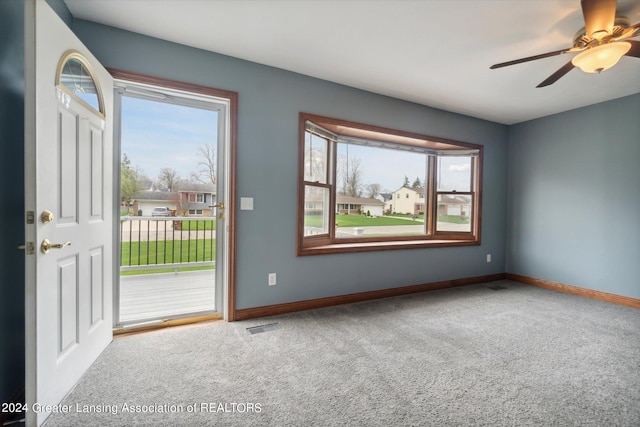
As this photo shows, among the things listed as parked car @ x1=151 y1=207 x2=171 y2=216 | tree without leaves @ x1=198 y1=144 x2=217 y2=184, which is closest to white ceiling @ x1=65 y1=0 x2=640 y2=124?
tree without leaves @ x1=198 y1=144 x2=217 y2=184

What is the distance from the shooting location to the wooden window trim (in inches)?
118

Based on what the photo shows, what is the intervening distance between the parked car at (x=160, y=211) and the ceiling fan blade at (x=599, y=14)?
11.0ft

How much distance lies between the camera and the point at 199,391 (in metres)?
1.68

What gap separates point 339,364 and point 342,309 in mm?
1078

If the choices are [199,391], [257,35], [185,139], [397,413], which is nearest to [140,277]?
[185,139]

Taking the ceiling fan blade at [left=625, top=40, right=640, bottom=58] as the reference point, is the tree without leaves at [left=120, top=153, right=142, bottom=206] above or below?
below

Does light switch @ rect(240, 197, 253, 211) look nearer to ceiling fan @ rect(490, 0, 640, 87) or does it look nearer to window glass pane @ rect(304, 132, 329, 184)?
window glass pane @ rect(304, 132, 329, 184)

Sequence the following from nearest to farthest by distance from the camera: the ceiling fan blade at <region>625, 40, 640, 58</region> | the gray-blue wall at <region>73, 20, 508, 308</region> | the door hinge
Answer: the door hinge → the ceiling fan blade at <region>625, 40, 640, 58</region> → the gray-blue wall at <region>73, 20, 508, 308</region>

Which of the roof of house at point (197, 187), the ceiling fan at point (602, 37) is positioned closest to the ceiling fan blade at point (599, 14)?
the ceiling fan at point (602, 37)

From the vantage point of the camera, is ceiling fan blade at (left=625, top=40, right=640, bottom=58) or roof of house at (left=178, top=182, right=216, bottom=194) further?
roof of house at (left=178, top=182, right=216, bottom=194)

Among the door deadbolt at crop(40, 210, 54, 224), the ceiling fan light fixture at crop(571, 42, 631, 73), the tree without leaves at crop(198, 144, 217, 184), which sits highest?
the ceiling fan light fixture at crop(571, 42, 631, 73)

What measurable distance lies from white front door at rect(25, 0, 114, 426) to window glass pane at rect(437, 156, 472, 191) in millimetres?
4111

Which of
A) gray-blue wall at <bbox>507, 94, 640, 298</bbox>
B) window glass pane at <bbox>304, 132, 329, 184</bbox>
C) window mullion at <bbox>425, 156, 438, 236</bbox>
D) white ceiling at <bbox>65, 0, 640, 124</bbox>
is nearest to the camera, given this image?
white ceiling at <bbox>65, 0, 640, 124</bbox>

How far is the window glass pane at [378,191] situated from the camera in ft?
12.0
